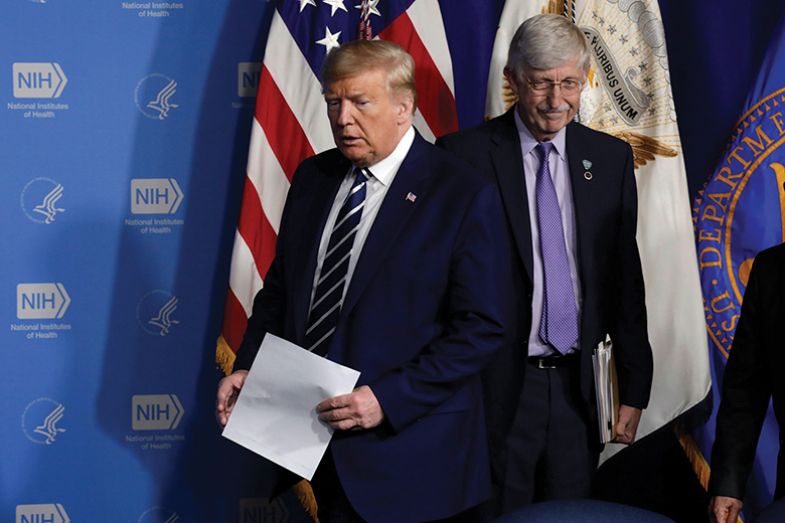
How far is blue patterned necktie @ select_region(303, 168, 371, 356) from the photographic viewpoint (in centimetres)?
214

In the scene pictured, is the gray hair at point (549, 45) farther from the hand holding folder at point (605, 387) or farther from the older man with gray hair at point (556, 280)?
the hand holding folder at point (605, 387)

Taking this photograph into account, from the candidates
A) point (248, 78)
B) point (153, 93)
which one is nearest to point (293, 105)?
point (248, 78)

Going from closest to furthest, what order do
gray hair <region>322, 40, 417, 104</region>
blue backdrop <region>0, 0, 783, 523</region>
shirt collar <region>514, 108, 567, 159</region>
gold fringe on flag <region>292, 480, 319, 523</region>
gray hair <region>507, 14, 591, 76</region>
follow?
gray hair <region>322, 40, 417, 104</region> < gray hair <region>507, 14, 591, 76</region> < shirt collar <region>514, 108, 567, 159</region> < gold fringe on flag <region>292, 480, 319, 523</region> < blue backdrop <region>0, 0, 783, 523</region>

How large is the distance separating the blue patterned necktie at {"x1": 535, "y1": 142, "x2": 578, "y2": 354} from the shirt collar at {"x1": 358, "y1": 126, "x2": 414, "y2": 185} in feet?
1.59

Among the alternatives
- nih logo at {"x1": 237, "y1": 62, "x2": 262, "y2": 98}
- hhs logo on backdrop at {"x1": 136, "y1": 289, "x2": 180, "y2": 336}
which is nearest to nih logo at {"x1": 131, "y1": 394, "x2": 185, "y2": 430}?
hhs logo on backdrop at {"x1": 136, "y1": 289, "x2": 180, "y2": 336}

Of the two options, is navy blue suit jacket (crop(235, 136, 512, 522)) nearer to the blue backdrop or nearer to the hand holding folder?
the hand holding folder

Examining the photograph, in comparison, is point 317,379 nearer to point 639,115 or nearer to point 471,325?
point 471,325

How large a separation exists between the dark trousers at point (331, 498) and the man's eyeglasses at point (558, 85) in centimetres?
103

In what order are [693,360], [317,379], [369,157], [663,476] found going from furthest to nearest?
[663,476] → [693,360] → [369,157] → [317,379]

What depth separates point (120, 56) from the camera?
11.6 ft

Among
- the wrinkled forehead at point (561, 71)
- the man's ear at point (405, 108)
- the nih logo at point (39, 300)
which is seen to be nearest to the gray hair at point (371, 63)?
the man's ear at point (405, 108)

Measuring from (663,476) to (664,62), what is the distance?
4.50 ft

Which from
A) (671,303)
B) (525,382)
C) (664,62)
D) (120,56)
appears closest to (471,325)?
(525,382)

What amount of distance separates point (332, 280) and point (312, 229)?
0.15m
